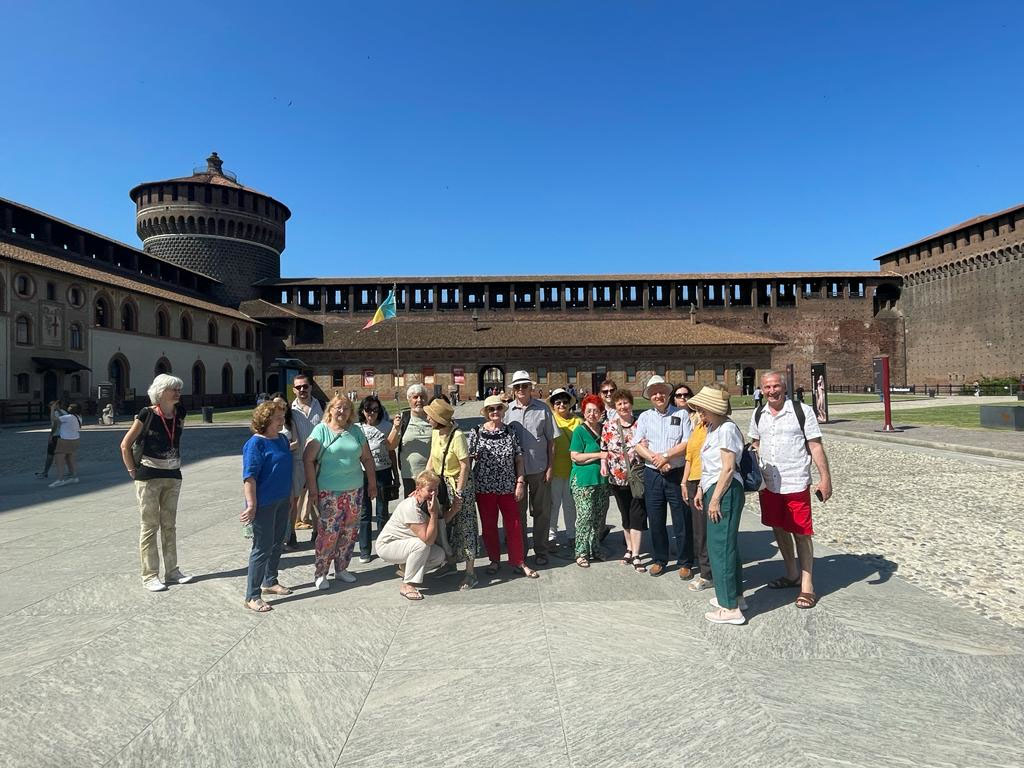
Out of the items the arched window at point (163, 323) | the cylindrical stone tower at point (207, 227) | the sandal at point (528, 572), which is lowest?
the sandal at point (528, 572)

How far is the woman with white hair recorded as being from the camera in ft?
13.5

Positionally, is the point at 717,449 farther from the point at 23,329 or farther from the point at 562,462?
the point at 23,329

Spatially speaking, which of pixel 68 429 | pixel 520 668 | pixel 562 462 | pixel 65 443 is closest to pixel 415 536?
pixel 520 668

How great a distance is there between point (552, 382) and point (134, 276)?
101ft

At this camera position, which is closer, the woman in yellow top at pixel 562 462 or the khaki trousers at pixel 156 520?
the khaki trousers at pixel 156 520

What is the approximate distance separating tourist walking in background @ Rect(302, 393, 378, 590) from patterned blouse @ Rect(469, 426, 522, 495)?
90cm

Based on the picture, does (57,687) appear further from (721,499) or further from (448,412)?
(721,499)

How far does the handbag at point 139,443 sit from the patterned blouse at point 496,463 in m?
2.42

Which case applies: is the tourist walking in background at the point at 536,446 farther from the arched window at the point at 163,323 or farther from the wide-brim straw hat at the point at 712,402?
the arched window at the point at 163,323

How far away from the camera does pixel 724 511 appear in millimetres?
3529

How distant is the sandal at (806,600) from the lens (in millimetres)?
3687

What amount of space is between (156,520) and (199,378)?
40.0 meters

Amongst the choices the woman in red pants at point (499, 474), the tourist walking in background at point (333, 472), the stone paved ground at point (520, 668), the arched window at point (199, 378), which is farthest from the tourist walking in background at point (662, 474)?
the arched window at point (199, 378)

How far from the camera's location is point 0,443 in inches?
640
